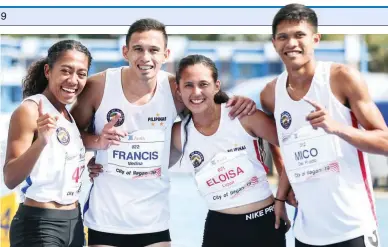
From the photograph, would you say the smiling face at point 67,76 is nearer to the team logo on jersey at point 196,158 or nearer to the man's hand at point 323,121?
the team logo on jersey at point 196,158

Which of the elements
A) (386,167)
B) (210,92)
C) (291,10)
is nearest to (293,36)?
(291,10)

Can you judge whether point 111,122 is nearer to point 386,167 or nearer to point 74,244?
point 74,244

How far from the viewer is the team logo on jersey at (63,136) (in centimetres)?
353

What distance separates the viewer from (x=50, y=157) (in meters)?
3.47

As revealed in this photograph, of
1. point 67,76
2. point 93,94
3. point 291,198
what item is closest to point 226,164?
point 291,198

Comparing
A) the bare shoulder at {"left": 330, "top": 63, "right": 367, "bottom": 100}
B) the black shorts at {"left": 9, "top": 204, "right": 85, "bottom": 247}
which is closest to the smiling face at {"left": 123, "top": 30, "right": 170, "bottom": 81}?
the black shorts at {"left": 9, "top": 204, "right": 85, "bottom": 247}

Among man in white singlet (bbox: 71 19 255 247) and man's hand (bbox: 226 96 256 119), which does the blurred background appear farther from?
Result: man's hand (bbox: 226 96 256 119)

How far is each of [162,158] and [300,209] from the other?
857 mm

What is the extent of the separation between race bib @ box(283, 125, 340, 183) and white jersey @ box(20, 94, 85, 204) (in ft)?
3.74

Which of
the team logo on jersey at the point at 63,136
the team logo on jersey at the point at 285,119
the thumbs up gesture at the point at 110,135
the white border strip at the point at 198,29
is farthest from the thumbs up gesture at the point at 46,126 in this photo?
the white border strip at the point at 198,29

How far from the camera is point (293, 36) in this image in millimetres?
3473

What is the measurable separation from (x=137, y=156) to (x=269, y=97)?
32.2 inches

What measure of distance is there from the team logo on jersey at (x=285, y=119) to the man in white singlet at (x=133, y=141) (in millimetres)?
248

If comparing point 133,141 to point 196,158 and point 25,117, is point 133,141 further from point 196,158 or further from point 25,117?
point 25,117
